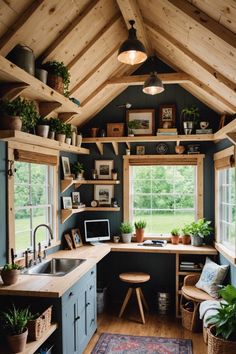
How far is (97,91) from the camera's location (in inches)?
178

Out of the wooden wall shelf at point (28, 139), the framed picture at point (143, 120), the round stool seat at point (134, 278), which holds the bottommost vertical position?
the round stool seat at point (134, 278)

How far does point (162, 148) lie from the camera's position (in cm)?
523

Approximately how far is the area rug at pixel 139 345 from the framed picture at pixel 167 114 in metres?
2.93

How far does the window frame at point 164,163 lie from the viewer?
511cm

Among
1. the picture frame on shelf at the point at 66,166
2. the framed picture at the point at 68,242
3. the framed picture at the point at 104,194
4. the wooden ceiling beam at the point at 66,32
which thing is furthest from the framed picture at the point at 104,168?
the wooden ceiling beam at the point at 66,32

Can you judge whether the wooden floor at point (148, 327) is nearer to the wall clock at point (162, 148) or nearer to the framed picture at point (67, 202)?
the framed picture at point (67, 202)

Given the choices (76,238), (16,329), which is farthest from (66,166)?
(16,329)

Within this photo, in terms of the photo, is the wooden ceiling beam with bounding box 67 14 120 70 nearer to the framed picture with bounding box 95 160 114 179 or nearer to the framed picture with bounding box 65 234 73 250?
the framed picture with bounding box 95 160 114 179

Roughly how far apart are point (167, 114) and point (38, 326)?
3.54 metres

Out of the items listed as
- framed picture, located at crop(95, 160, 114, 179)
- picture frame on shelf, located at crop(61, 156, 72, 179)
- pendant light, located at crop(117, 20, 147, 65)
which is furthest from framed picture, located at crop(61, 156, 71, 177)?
pendant light, located at crop(117, 20, 147, 65)

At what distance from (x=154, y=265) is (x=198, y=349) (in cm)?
159

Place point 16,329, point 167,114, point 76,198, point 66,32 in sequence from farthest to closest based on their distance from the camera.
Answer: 1. point 76,198
2. point 167,114
3. point 66,32
4. point 16,329

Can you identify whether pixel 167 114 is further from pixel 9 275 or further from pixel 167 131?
pixel 9 275

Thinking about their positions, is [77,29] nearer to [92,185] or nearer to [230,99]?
[230,99]
